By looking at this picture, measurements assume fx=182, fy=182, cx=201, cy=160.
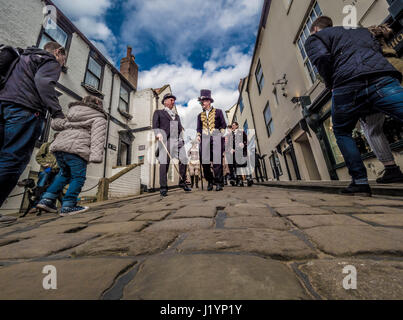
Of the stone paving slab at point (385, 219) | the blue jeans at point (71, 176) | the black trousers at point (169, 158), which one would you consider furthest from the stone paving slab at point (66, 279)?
the black trousers at point (169, 158)

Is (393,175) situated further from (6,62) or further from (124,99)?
(124,99)

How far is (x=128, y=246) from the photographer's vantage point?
85 centimetres

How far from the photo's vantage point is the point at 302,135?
706cm

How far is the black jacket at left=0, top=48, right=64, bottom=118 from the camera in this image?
6.96 feet

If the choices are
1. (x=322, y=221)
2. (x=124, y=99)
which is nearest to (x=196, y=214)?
(x=322, y=221)

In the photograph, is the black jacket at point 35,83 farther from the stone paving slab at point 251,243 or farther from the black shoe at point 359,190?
the black shoe at point 359,190

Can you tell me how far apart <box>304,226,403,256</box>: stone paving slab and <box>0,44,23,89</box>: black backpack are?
135 inches

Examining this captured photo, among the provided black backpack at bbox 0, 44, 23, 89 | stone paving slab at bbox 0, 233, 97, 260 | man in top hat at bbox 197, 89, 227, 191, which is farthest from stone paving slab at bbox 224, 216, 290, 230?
man in top hat at bbox 197, 89, 227, 191

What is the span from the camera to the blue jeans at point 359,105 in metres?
1.71

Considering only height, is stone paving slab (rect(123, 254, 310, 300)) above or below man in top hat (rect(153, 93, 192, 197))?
below

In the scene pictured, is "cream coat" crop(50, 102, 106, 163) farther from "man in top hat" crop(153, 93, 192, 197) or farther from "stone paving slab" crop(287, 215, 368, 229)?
"stone paving slab" crop(287, 215, 368, 229)

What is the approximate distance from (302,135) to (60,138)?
Result: 24.5 feet

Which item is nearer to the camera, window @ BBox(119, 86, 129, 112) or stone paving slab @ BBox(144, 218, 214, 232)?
stone paving slab @ BBox(144, 218, 214, 232)

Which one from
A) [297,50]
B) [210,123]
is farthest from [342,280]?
[297,50]
